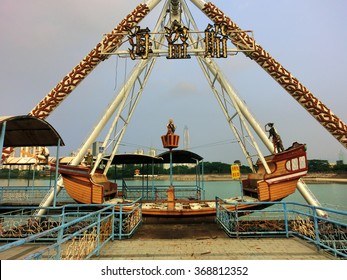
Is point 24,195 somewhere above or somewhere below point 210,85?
below

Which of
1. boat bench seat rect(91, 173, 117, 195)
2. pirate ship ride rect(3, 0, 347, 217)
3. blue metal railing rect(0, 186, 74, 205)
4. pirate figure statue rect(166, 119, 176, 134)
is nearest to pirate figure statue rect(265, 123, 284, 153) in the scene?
pirate ship ride rect(3, 0, 347, 217)

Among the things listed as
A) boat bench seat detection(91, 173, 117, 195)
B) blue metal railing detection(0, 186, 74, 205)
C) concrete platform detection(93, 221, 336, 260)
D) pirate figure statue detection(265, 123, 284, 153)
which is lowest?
concrete platform detection(93, 221, 336, 260)

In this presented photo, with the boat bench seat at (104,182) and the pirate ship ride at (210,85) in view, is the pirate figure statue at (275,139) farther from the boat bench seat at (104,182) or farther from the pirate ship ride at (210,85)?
the boat bench seat at (104,182)

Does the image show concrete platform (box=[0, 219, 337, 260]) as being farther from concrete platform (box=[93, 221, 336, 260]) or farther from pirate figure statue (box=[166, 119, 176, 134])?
pirate figure statue (box=[166, 119, 176, 134])

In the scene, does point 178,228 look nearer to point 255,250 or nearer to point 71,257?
point 255,250

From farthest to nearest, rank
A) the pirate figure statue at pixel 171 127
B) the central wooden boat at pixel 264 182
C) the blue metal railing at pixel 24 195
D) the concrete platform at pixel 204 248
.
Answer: the blue metal railing at pixel 24 195, the pirate figure statue at pixel 171 127, the central wooden boat at pixel 264 182, the concrete platform at pixel 204 248

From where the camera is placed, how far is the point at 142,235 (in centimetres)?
754

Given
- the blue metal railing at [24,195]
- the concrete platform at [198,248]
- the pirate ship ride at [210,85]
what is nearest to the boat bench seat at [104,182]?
the pirate ship ride at [210,85]

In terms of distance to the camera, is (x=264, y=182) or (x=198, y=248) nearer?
(x=198, y=248)

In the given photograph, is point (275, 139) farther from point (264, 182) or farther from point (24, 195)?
point (24, 195)

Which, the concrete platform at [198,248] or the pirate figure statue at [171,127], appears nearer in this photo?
the concrete platform at [198,248]

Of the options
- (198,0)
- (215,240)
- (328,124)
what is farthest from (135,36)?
(328,124)

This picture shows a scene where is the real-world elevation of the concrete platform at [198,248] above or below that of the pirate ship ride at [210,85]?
below

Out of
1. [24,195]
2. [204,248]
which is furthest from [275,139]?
[24,195]
